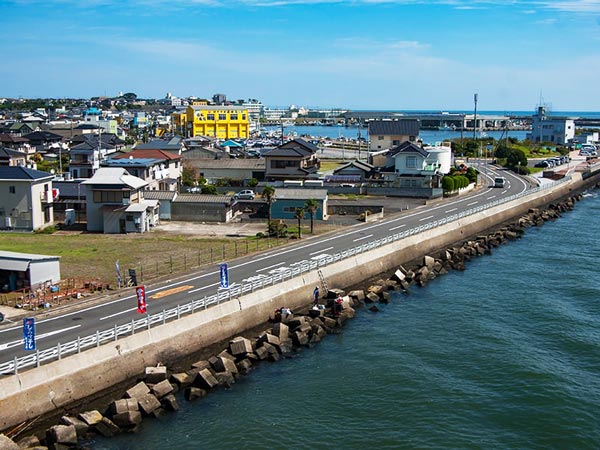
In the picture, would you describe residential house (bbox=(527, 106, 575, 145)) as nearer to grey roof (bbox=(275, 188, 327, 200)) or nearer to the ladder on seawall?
grey roof (bbox=(275, 188, 327, 200))

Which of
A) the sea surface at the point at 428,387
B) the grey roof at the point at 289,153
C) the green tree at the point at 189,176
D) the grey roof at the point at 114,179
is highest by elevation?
the grey roof at the point at 289,153

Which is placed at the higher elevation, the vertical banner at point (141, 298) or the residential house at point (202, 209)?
the residential house at point (202, 209)

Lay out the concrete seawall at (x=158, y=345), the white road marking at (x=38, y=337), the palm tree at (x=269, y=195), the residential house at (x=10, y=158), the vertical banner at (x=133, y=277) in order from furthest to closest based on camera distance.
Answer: the residential house at (x=10, y=158) → the palm tree at (x=269, y=195) → the vertical banner at (x=133, y=277) → the white road marking at (x=38, y=337) → the concrete seawall at (x=158, y=345)

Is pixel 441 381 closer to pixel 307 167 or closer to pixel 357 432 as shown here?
pixel 357 432

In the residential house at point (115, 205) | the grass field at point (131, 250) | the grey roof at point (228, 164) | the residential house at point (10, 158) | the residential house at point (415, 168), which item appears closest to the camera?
the grass field at point (131, 250)

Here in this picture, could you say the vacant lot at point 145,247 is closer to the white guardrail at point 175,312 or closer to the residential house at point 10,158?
the white guardrail at point 175,312

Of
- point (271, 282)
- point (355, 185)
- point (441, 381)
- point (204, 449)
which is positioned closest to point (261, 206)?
point (355, 185)

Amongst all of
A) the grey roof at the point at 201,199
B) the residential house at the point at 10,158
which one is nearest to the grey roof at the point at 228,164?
the residential house at the point at 10,158
